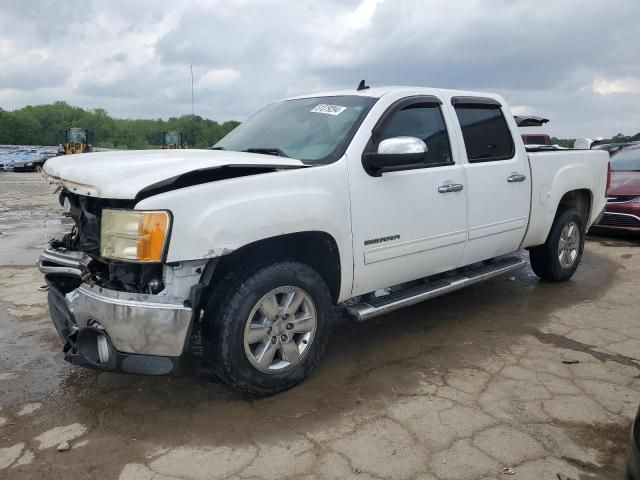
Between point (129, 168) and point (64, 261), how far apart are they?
2.61 ft

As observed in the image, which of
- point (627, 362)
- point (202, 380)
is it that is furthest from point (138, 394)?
point (627, 362)

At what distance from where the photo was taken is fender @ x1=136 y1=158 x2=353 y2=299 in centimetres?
268

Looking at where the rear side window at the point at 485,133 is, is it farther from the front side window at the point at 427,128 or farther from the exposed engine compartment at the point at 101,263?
the exposed engine compartment at the point at 101,263

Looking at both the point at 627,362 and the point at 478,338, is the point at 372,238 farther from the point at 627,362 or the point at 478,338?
the point at 627,362

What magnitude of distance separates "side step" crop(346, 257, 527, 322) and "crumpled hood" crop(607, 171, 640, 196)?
4119 mm

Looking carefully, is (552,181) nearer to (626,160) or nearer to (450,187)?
(450,187)

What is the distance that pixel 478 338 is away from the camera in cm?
414

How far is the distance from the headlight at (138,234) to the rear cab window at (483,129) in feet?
8.42

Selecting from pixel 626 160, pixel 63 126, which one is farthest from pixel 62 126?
pixel 626 160

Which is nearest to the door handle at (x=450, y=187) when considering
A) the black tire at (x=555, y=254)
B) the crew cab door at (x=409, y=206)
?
the crew cab door at (x=409, y=206)

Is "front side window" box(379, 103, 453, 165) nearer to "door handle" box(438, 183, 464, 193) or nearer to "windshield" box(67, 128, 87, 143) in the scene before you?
"door handle" box(438, 183, 464, 193)

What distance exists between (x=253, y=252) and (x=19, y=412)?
1604 mm

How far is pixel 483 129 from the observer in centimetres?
451

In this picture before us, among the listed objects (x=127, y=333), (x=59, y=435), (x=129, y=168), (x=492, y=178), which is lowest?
(x=59, y=435)
